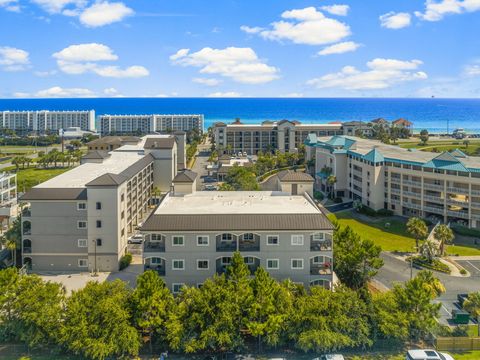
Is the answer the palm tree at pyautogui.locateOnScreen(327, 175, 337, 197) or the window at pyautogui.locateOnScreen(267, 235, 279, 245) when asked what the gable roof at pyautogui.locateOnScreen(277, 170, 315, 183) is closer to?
the window at pyautogui.locateOnScreen(267, 235, 279, 245)

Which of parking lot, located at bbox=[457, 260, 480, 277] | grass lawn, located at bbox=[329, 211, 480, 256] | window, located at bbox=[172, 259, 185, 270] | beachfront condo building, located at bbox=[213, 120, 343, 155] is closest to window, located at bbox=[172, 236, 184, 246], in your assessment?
window, located at bbox=[172, 259, 185, 270]

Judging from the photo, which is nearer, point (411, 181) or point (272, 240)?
point (272, 240)

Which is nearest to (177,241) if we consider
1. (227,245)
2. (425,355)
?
(227,245)

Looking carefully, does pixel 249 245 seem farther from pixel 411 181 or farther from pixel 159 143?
pixel 159 143

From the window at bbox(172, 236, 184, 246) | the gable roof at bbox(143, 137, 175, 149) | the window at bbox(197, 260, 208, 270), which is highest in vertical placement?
the gable roof at bbox(143, 137, 175, 149)

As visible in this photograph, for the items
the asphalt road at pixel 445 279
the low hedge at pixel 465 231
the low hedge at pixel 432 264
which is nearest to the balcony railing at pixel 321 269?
the asphalt road at pixel 445 279

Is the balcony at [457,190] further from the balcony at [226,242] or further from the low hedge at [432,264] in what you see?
the balcony at [226,242]

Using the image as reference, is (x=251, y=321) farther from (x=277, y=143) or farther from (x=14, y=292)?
(x=277, y=143)
